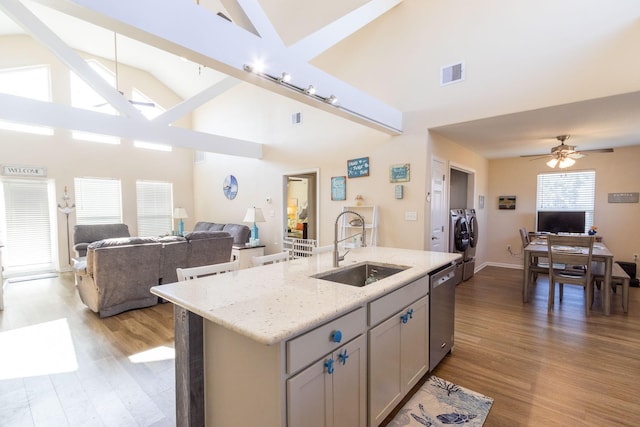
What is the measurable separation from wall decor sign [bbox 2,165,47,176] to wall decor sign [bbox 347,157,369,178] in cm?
638

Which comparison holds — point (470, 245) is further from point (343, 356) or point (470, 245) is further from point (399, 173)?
point (343, 356)

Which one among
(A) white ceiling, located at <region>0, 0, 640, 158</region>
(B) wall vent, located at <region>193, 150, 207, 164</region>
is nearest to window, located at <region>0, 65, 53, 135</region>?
(A) white ceiling, located at <region>0, 0, 640, 158</region>

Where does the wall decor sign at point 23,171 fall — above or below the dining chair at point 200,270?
above

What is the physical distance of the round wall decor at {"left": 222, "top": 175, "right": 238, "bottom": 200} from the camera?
288 inches

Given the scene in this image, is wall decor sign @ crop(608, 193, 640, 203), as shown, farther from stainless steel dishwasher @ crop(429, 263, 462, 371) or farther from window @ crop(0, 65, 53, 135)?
window @ crop(0, 65, 53, 135)

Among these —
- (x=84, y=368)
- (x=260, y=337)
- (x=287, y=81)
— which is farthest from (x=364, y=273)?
(x=84, y=368)

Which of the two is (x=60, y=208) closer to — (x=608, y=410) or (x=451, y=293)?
(x=451, y=293)

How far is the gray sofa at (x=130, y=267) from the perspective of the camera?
355cm

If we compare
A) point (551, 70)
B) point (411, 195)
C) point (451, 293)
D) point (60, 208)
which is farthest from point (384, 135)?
point (60, 208)

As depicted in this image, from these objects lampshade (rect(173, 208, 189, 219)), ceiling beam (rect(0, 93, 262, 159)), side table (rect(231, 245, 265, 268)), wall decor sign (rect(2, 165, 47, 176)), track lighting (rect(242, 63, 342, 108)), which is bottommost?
side table (rect(231, 245, 265, 268))

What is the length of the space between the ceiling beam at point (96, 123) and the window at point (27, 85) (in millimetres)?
2383

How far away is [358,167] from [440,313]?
2.84 m

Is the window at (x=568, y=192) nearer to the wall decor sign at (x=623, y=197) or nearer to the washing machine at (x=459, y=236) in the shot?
the wall decor sign at (x=623, y=197)

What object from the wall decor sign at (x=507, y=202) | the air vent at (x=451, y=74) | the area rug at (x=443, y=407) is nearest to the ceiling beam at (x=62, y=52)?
the air vent at (x=451, y=74)
